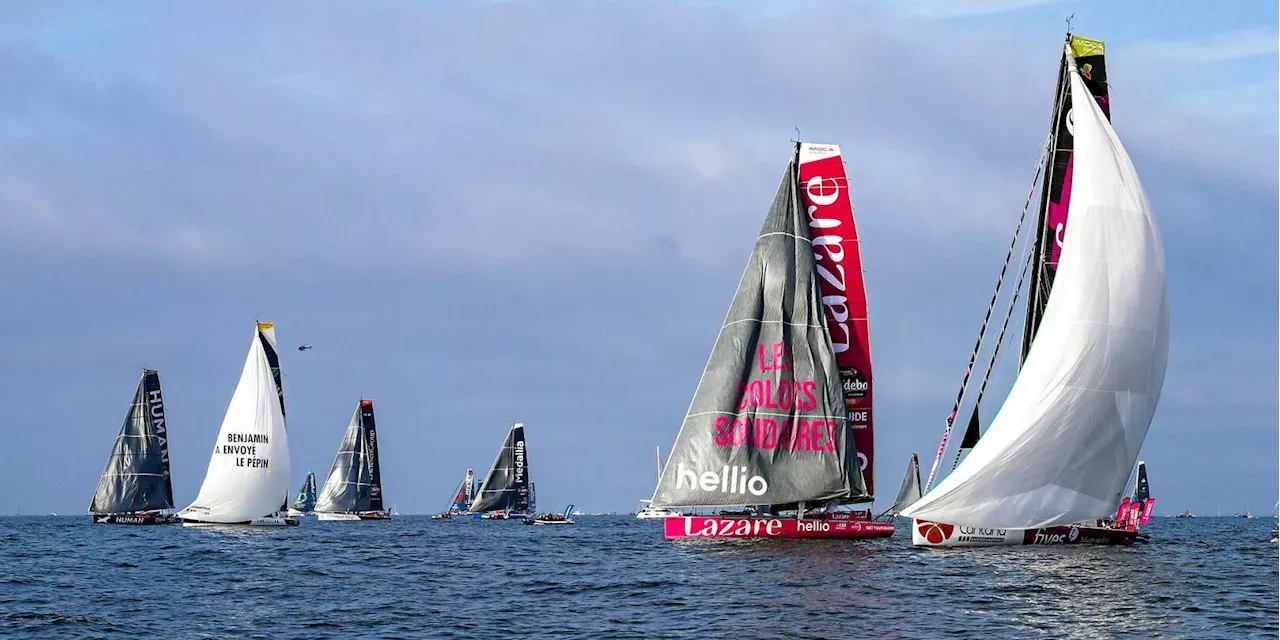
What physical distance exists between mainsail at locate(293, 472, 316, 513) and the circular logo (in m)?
124

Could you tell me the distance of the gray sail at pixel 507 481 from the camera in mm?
132000

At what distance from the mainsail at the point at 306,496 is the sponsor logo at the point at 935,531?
129 meters

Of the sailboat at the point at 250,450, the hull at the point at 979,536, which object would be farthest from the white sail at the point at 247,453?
the hull at the point at 979,536

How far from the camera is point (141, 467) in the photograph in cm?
8844

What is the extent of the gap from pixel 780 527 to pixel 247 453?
39.4 meters

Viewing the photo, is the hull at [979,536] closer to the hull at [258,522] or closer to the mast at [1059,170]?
the mast at [1059,170]

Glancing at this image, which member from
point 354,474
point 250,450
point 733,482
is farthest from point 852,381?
point 354,474

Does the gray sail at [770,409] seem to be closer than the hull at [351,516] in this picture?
Yes

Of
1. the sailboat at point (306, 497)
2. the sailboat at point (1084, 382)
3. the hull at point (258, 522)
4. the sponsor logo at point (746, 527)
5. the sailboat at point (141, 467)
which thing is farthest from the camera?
the sailboat at point (306, 497)

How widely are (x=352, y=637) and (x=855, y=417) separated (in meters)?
26.1

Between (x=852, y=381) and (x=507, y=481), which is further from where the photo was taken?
(x=507, y=481)

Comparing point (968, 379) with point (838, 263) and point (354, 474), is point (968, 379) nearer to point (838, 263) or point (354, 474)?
point (838, 263)

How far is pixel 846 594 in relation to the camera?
3019 centimetres

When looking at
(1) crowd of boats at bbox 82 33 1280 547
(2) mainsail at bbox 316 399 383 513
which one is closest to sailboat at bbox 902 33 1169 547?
(1) crowd of boats at bbox 82 33 1280 547
